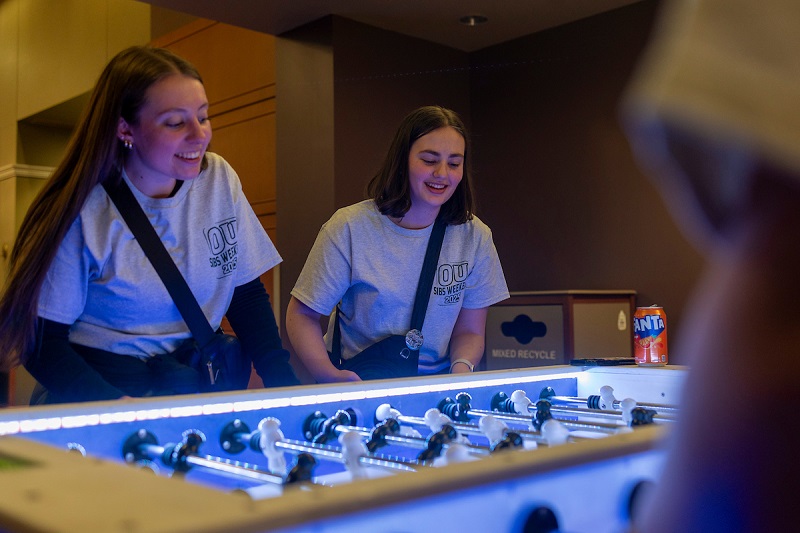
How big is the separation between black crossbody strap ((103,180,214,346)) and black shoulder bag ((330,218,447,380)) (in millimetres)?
483

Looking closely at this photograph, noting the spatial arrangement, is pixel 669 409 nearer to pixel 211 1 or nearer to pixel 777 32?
pixel 777 32

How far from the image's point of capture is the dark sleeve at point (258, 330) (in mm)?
1726

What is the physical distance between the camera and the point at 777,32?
0.29m

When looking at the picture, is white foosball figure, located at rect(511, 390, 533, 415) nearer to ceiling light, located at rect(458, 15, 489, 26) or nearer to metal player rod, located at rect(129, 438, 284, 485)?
metal player rod, located at rect(129, 438, 284, 485)

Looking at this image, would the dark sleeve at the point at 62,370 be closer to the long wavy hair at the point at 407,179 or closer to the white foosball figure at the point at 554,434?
the white foosball figure at the point at 554,434

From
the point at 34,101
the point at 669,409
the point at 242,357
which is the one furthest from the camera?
the point at 34,101

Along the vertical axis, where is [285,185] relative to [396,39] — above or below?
below

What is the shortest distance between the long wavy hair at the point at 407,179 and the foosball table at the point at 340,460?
696 millimetres

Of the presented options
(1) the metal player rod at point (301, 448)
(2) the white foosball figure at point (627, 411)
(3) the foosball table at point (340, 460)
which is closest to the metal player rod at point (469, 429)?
(3) the foosball table at point (340, 460)

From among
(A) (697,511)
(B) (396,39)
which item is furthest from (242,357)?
(B) (396,39)

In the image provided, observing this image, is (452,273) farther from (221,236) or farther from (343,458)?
(343,458)

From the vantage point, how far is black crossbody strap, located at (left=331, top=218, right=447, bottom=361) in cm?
200

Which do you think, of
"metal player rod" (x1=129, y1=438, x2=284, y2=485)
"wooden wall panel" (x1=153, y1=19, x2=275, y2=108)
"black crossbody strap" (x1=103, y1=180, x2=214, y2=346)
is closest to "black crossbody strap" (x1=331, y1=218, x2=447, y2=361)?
Result: "black crossbody strap" (x1=103, y1=180, x2=214, y2=346)

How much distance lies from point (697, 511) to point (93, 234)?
143cm
